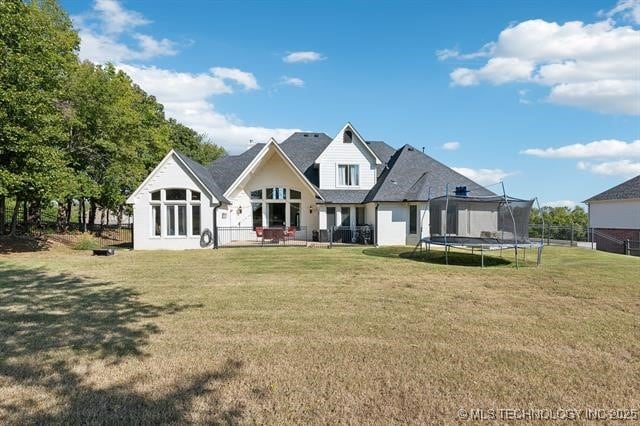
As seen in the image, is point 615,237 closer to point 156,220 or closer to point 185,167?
point 185,167

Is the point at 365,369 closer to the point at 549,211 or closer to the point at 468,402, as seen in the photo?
the point at 468,402

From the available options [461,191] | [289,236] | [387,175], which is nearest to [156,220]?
[289,236]

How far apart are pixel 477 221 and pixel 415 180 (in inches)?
292

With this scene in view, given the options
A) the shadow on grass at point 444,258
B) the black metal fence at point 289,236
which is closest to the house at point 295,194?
the black metal fence at point 289,236

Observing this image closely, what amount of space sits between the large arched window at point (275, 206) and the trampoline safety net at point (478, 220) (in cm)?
1144

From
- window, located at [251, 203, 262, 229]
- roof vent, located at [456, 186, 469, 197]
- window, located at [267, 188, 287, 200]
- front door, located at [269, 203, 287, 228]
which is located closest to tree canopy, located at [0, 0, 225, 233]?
window, located at [251, 203, 262, 229]

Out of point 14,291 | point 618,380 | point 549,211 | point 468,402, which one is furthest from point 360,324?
point 549,211

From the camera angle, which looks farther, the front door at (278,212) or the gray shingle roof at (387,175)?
the front door at (278,212)

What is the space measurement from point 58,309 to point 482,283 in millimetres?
10172

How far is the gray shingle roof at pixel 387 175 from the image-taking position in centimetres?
2330

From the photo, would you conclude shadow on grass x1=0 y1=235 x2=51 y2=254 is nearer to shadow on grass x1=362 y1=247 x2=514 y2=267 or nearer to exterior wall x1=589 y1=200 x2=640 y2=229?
shadow on grass x1=362 y1=247 x2=514 y2=267

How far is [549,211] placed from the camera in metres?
39.3

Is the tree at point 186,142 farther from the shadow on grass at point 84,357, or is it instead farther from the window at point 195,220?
the shadow on grass at point 84,357

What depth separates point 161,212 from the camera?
829 inches
